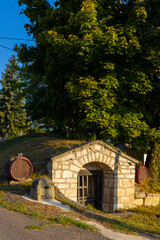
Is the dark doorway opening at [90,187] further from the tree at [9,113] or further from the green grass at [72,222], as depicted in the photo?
the tree at [9,113]

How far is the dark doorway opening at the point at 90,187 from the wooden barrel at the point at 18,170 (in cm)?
247

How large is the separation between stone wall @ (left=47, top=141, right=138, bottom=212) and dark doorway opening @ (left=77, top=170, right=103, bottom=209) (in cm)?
23

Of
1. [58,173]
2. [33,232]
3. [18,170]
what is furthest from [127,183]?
[33,232]

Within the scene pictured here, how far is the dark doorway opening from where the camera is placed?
34.3 ft

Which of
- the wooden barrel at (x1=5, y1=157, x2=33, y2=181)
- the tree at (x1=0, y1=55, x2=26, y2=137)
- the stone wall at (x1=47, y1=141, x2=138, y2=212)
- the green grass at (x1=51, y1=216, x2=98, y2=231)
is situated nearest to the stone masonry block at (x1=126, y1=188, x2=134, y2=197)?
the stone wall at (x1=47, y1=141, x2=138, y2=212)

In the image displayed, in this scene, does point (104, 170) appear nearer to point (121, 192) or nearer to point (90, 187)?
point (90, 187)

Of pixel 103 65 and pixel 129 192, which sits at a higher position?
pixel 103 65

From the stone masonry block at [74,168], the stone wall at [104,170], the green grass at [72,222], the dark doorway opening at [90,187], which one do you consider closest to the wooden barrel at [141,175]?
the stone wall at [104,170]

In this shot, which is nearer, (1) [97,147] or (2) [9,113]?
(1) [97,147]

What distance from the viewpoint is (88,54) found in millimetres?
11812

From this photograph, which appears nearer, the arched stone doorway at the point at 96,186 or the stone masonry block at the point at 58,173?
the stone masonry block at the point at 58,173

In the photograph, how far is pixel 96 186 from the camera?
11.0 metres

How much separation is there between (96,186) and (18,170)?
3.86 metres

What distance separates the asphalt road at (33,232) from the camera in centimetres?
483
